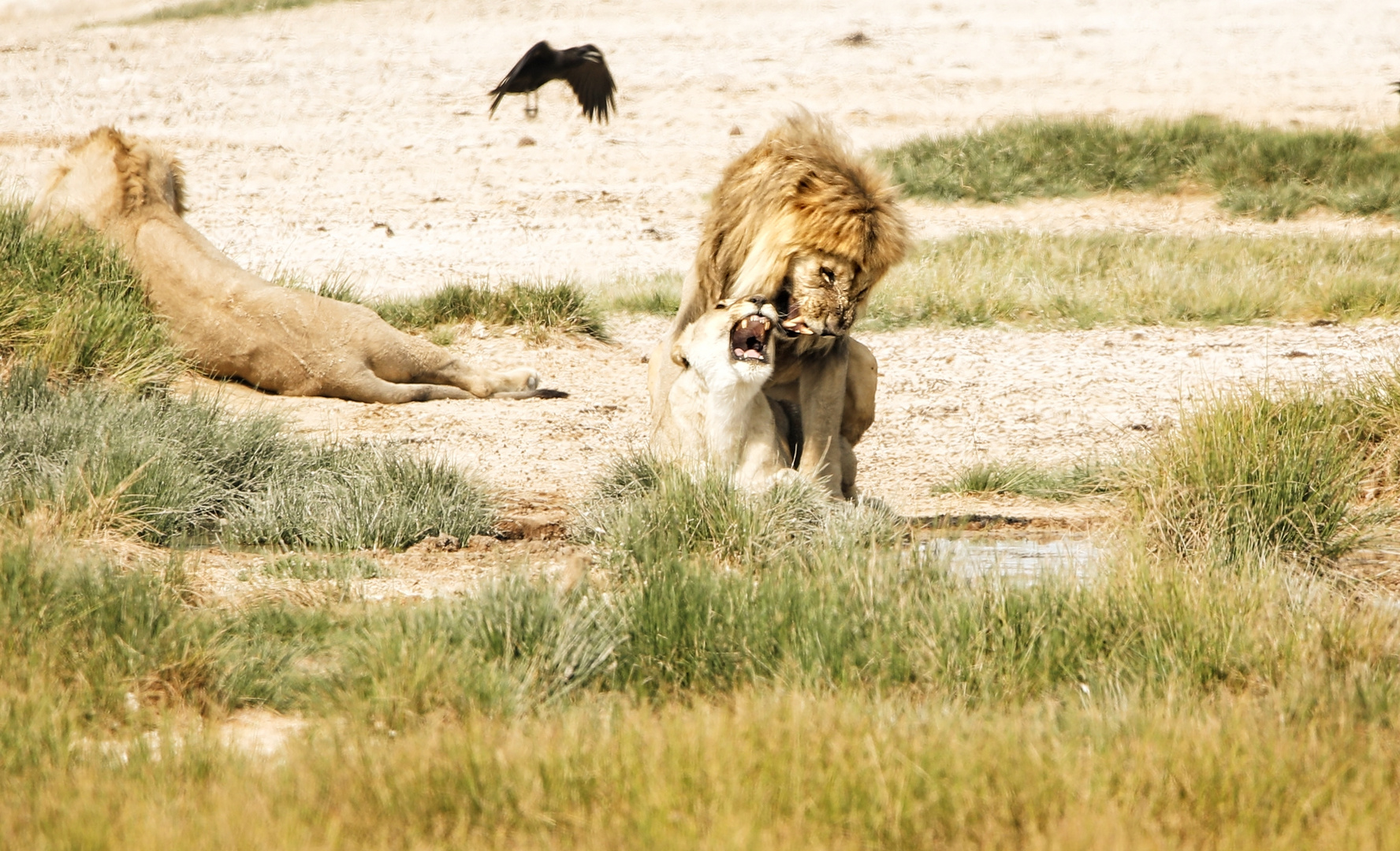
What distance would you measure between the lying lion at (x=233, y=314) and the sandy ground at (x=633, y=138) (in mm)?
301

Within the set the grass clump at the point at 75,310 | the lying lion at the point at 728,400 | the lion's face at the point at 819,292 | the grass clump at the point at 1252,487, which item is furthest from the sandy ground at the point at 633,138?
the lion's face at the point at 819,292

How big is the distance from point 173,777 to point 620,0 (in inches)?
1171

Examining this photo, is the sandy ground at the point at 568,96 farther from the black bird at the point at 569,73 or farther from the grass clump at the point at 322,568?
the grass clump at the point at 322,568

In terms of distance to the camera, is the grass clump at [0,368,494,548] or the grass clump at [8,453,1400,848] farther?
the grass clump at [0,368,494,548]

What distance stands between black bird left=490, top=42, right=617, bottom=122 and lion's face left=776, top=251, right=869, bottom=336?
6.02 meters

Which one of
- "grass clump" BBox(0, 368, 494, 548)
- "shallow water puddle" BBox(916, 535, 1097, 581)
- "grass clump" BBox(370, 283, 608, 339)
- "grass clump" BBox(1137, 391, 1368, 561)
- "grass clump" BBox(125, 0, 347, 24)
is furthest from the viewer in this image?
"grass clump" BBox(125, 0, 347, 24)

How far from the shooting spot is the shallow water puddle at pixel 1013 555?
15.7 feet

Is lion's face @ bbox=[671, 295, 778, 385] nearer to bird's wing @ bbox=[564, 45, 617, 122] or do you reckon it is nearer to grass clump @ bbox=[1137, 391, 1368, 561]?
grass clump @ bbox=[1137, 391, 1368, 561]

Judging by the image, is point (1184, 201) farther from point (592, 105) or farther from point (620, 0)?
point (620, 0)

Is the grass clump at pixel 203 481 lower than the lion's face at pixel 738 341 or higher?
lower

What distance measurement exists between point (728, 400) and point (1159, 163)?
46.5ft

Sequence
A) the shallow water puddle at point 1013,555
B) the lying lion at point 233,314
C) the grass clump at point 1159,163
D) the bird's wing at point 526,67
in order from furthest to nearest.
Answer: the grass clump at point 1159,163
the bird's wing at point 526,67
the lying lion at point 233,314
the shallow water puddle at point 1013,555

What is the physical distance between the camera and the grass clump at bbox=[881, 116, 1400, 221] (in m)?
17.6

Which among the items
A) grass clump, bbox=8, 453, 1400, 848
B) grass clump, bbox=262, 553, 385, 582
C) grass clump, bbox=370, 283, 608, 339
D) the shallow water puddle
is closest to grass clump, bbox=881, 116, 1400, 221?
grass clump, bbox=370, 283, 608, 339
